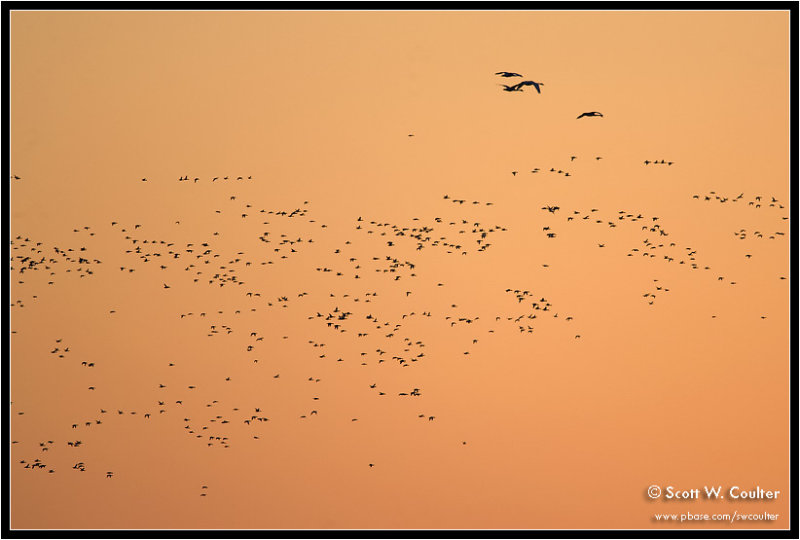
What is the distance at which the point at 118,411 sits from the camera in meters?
34.9

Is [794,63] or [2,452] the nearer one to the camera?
[2,452]

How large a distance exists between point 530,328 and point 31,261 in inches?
535

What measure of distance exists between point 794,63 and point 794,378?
28.2 feet

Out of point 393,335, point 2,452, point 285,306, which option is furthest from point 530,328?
point 2,452

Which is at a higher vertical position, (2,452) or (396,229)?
(396,229)

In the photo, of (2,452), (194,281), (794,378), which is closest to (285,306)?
(194,281)

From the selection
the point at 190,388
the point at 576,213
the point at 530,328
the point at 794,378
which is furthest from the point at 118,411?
the point at 794,378

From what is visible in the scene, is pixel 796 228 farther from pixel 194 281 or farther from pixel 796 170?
pixel 194 281

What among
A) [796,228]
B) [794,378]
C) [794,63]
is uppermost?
[794,63]

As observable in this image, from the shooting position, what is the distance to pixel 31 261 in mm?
38094

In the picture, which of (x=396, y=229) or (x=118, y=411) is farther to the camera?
(x=396, y=229)

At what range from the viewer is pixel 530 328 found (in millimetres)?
36250

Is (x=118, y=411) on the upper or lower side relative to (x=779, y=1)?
lower

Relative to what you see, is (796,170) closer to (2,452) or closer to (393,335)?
(393,335)
